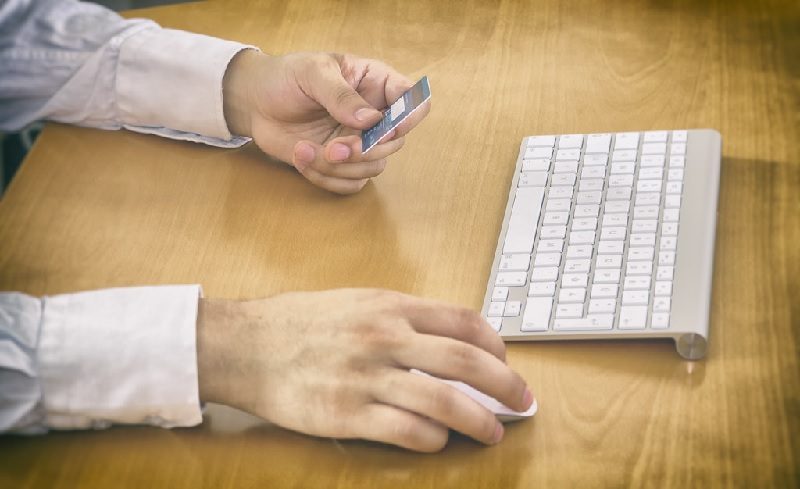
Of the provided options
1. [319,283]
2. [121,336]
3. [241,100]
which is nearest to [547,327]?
[319,283]

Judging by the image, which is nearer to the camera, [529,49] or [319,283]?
[319,283]

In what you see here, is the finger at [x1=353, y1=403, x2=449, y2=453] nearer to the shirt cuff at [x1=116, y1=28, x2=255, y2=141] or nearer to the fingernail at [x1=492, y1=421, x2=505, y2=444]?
the fingernail at [x1=492, y1=421, x2=505, y2=444]

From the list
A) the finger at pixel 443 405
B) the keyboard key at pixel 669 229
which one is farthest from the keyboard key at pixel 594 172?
the finger at pixel 443 405

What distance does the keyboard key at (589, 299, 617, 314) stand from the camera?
98 centimetres

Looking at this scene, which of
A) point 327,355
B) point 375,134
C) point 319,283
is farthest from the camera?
point 375,134

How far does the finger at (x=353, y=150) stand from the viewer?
1.18 meters

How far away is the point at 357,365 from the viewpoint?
94cm

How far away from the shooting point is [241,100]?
131 centimetres

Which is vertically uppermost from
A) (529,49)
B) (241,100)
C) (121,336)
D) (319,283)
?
(529,49)

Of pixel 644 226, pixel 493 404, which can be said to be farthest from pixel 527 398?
pixel 644 226

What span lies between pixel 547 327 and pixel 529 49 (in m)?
0.50

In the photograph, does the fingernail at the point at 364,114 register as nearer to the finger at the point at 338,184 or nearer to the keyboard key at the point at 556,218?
the finger at the point at 338,184

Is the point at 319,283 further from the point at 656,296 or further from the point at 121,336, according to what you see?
the point at 656,296

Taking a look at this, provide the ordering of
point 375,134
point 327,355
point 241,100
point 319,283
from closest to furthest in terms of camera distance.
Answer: point 327,355, point 319,283, point 375,134, point 241,100
